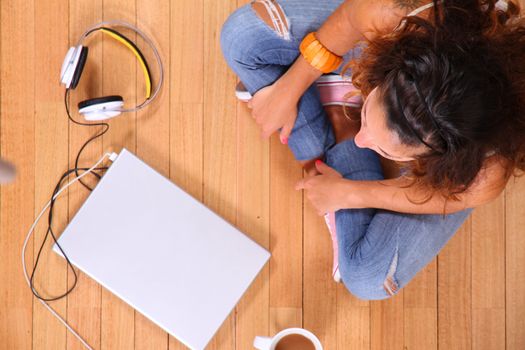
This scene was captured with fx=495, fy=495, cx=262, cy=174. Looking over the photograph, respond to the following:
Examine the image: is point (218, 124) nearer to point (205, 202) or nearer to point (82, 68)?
point (205, 202)

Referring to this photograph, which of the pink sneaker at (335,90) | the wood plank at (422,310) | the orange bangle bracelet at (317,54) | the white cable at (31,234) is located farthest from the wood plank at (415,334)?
the white cable at (31,234)

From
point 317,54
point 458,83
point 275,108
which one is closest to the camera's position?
point 458,83

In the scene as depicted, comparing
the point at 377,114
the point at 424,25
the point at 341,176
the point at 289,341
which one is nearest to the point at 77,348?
the point at 289,341

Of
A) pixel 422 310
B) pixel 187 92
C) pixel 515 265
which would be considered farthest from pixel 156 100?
pixel 515 265

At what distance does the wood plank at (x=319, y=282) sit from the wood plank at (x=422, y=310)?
6.7 inches

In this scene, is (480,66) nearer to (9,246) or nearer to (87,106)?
(87,106)

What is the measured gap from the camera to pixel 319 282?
112 centimetres

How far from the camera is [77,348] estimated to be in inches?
44.1

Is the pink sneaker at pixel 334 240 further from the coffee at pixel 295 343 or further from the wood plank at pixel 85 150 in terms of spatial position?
the wood plank at pixel 85 150

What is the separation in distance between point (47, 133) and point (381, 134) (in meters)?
0.80

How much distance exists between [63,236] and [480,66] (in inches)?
34.5

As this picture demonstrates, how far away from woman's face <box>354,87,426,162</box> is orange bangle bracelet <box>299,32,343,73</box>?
154 millimetres

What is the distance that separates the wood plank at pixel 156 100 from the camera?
1.13m

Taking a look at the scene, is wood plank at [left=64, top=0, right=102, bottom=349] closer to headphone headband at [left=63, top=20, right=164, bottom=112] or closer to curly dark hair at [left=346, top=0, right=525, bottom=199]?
headphone headband at [left=63, top=20, right=164, bottom=112]
